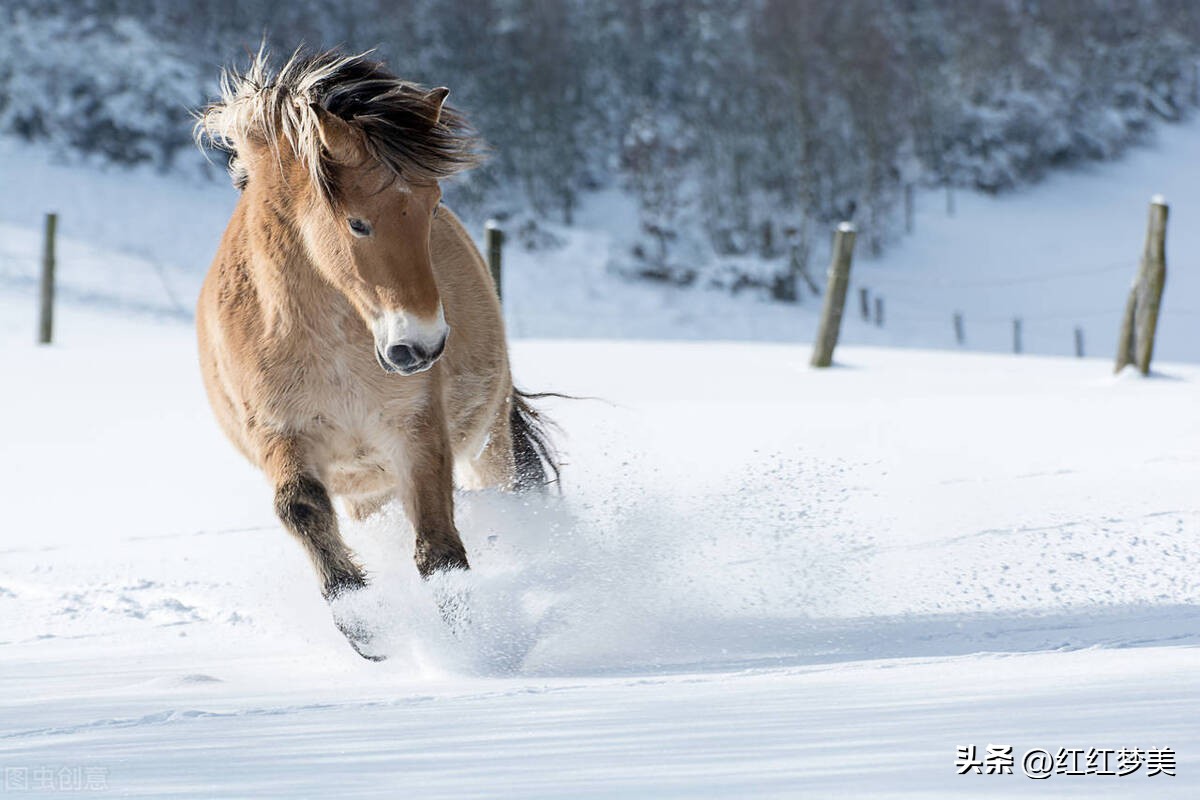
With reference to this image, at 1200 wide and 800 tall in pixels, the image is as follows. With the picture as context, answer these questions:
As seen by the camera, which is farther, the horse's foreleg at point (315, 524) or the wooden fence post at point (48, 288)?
the wooden fence post at point (48, 288)

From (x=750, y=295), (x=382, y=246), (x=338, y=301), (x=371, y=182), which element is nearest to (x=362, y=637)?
(x=338, y=301)

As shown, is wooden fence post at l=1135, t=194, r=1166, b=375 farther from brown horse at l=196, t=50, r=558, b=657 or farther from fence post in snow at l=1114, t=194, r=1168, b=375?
brown horse at l=196, t=50, r=558, b=657

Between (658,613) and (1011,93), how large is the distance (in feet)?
120

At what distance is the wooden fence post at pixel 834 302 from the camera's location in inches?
432

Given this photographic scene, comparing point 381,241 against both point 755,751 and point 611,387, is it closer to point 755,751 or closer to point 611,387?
point 755,751

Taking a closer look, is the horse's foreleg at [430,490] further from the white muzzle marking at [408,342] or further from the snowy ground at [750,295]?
the snowy ground at [750,295]

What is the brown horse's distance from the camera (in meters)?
3.31

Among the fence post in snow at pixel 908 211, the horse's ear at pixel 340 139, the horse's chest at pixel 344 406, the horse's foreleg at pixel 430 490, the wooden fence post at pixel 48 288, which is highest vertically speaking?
the horse's ear at pixel 340 139

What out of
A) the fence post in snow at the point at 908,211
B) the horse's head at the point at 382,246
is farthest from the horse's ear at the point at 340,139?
the fence post in snow at the point at 908,211

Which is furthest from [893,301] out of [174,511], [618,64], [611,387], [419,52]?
[174,511]

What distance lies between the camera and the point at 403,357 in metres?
3.20

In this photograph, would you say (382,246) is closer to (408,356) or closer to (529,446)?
(408,356)

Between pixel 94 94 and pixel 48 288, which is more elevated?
pixel 48 288

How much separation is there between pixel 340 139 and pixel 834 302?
8.33m
